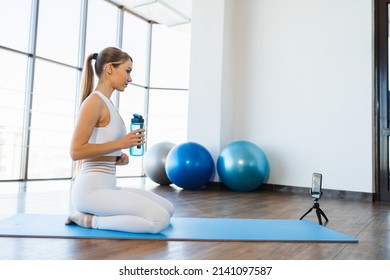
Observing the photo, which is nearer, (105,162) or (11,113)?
(105,162)

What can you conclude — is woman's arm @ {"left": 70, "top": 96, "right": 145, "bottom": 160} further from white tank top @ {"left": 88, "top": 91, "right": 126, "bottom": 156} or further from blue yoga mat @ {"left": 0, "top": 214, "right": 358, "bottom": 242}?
blue yoga mat @ {"left": 0, "top": 214, "right": 358, "bottom": 242}

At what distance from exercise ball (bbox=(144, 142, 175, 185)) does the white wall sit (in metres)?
0.45

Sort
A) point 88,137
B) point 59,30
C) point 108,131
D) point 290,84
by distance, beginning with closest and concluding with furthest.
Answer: point 88,137
point 108,131
point 290,84
point 59,30

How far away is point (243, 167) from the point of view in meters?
4.12

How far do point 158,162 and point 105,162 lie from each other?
2.93 m

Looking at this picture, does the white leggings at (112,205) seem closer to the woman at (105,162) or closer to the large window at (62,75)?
the woman at (105,162)

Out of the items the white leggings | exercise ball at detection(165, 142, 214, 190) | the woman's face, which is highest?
the woman's face

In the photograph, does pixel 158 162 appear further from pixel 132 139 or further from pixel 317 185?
pixel 132 139

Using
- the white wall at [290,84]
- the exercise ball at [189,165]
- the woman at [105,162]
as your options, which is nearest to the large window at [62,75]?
the white wall at [290,84]

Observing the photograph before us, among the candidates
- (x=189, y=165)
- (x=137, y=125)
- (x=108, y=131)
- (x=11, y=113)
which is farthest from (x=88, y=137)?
(x=11, y=113)

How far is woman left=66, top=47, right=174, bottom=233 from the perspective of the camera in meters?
1.69

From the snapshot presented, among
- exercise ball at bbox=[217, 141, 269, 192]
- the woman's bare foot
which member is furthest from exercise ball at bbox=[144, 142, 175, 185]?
the woman's bare foot

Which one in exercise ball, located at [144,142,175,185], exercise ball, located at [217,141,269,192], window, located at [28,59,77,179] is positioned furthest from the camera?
window, located at [28,59,77,179]

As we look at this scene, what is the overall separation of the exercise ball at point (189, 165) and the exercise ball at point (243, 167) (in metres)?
0.22
